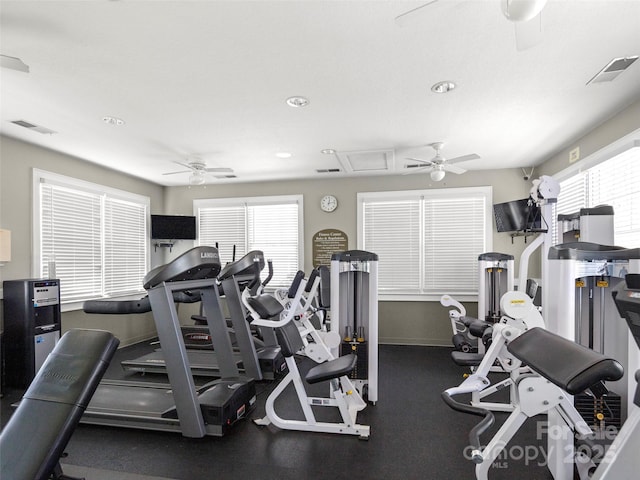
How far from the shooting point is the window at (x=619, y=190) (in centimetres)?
300

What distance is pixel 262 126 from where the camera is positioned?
3.60 m

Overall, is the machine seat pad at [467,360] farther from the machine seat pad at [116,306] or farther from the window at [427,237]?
the machine seat pad at [116,306]

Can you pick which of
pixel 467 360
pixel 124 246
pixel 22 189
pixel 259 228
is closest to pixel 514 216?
pixel 467 360

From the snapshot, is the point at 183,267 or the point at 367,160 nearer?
the point at 183,267

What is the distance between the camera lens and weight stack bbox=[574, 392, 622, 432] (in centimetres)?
210

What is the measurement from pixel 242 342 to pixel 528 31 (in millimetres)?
3645

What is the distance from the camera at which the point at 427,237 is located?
5566 millimetres

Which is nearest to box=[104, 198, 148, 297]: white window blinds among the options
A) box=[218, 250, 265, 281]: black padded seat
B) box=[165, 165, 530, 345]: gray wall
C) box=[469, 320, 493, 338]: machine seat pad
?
box=[165, 165, 530, 345]: gray wall

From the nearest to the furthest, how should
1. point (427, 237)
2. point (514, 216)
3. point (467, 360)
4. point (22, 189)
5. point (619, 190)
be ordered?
point (467, 360)
point (619, 190)
point (22, 189)
point (514, 216)
point (427, 237)

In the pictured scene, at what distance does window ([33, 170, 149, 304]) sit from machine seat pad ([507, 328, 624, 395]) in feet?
16.4

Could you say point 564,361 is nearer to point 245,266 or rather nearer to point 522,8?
point 522,8

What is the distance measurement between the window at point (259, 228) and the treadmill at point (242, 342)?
1802 millimetres

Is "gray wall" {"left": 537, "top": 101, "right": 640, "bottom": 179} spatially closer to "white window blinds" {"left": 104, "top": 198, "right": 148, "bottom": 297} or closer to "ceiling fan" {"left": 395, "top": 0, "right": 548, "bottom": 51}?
"ceiling fan" {"left": 395, "top": 0, "right": 548, "bottom": 51}

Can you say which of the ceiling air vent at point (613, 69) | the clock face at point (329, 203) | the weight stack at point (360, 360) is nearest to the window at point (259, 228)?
the clock face at point (329, 203)
